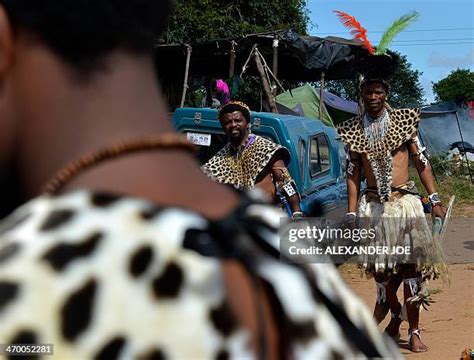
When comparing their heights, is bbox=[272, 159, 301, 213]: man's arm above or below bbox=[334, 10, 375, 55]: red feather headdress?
below

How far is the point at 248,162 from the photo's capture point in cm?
568

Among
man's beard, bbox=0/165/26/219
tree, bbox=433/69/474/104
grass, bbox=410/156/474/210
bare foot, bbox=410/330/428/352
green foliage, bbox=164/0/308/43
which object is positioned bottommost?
bare foot, bbox=410/330/428/352

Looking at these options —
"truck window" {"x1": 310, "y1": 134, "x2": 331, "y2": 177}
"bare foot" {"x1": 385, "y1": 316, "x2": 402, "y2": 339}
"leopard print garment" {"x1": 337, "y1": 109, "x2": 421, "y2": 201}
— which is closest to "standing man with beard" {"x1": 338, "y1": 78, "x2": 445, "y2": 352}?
"leopard print garment" {"x1": 337, "y1": 109, "x2": 421, "y2": 201}

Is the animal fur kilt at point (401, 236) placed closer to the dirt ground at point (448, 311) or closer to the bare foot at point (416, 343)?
the bare foot at point (416, 343)

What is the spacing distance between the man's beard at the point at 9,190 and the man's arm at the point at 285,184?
182 inches

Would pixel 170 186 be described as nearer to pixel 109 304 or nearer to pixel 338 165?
pixel 109 304

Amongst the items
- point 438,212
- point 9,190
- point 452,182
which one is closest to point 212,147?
point 438,212

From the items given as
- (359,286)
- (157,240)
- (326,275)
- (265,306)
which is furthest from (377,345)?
(359,286)

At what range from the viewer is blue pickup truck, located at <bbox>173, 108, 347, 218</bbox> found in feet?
23.2

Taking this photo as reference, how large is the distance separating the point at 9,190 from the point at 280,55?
9468 millimetres

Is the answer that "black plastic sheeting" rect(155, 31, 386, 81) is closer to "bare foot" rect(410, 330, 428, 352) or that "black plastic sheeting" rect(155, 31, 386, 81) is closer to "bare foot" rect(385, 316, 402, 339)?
"bare foot" rect(385, 316, 402, 339)

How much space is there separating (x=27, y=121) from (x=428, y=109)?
20998mm

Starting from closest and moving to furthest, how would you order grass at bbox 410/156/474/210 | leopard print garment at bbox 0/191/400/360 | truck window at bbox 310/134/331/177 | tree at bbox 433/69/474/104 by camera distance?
leopard print garment at bbox 0/191/400/360 < truck window at bbox 310/134/331/177 < grass at bbox 410/156/474/210 < tree at bbox 433/69/474/104

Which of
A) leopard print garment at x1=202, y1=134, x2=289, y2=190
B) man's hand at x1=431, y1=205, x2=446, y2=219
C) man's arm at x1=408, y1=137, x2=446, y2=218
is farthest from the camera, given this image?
leopard print garment at x1=202, y1=134, x2=289, y2=190
